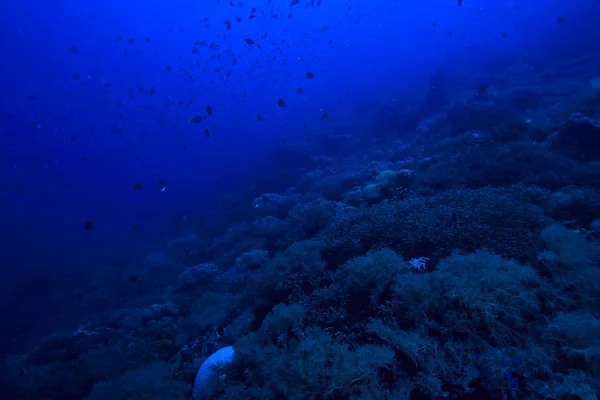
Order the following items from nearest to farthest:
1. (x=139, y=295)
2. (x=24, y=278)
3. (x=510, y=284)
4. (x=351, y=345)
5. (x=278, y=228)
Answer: (x=510, y=284) < (x=351, y=345) < (x=278, y=228) < (x=139, y=295) < (x=24, y=278)

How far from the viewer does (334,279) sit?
188 inches

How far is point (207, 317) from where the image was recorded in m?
7.29

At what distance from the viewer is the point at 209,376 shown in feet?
15.3

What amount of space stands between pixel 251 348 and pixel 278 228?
262 inches

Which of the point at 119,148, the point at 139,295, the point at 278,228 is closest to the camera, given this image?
the point at 278,228

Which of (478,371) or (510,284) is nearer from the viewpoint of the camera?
(478,371)

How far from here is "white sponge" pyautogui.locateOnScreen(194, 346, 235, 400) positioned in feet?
14.9

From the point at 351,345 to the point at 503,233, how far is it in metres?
2.84

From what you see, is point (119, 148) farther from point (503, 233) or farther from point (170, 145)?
point (503, 233)

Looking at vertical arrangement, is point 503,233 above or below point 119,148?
A: below

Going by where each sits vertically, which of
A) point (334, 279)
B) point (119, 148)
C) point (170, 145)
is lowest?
point (334, 279)

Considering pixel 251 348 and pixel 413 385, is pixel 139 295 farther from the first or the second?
pixel 413 385

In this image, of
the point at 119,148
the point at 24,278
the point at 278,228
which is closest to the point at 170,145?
the point at 119,148

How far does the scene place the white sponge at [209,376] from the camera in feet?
14.9
